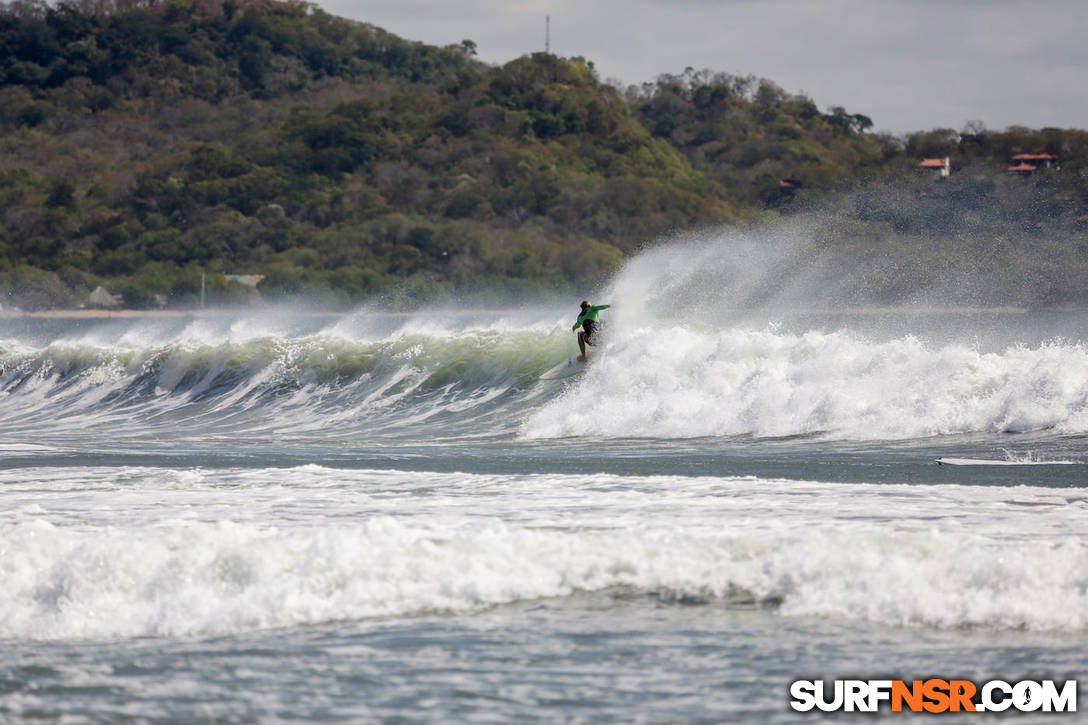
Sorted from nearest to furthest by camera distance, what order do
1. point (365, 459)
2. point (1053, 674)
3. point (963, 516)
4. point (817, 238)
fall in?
point (1053, 674) → point (963, 516) → point (365, 459) → point (817, 238)

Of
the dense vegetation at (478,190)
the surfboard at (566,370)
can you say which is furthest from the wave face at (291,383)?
the dense vegetation at (478,190)

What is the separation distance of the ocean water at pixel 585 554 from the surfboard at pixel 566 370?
109 inches

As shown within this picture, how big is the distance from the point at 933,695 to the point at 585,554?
3.26m

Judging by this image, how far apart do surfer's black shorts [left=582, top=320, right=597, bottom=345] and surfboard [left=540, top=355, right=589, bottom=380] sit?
52 centimetres

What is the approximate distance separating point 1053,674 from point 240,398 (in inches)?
919

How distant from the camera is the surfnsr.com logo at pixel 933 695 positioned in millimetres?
7562

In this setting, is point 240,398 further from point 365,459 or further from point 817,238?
point 817,238

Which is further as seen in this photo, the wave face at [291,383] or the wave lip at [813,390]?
the wave face at [291,383]

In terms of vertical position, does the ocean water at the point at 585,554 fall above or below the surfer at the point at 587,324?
below

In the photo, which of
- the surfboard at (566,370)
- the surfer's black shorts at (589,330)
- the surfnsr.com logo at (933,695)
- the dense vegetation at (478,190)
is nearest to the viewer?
the surfnsr.com logo at (933,695)

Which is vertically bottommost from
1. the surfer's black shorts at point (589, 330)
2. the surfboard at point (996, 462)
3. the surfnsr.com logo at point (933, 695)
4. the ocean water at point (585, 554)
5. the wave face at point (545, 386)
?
the surfnsr.com logo at point (933, 695)

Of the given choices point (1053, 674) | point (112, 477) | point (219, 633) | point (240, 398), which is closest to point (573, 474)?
point (112, 477)

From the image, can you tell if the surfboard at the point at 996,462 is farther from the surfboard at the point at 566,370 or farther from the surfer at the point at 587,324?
the surfboard at the point at 566,370

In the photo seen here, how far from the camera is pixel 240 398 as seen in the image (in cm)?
2948
